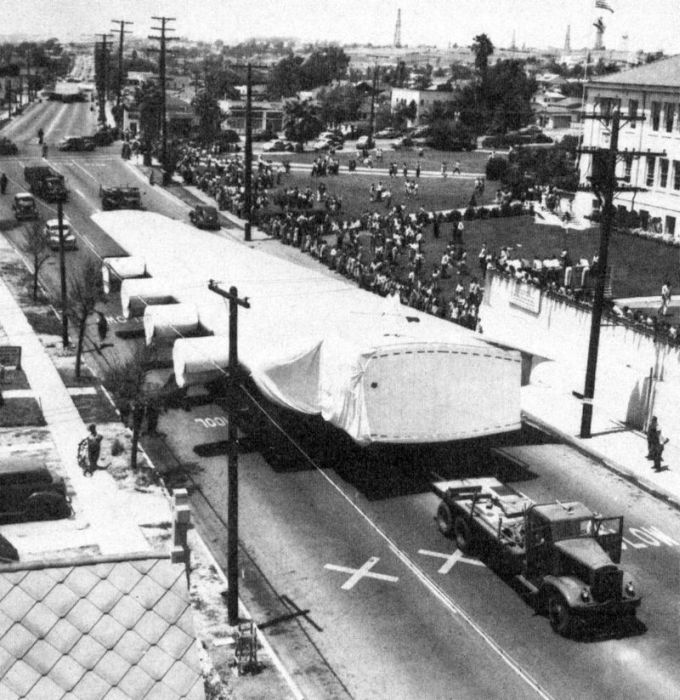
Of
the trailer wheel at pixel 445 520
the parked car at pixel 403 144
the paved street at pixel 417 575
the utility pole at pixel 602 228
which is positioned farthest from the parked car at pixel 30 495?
the parked car at pixel 403 144

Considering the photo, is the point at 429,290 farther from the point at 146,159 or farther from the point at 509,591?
the point at 146,159

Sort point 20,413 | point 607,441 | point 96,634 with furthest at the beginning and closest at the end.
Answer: point 20,413 → point 607,441 → point 96,634

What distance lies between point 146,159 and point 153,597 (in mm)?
81484

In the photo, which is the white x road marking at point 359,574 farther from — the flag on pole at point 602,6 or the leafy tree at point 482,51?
the leafy tree at point 482,51

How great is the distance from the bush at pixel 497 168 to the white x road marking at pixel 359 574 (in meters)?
65.1

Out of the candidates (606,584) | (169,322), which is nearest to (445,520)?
(606,584)

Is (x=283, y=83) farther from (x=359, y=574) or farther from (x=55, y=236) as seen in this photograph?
(x=359, y=574)

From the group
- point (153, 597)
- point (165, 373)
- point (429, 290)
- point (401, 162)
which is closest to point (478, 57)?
point (401, 162)

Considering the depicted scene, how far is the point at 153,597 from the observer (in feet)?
30.1

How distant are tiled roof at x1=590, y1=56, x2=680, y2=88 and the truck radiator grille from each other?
148 feet

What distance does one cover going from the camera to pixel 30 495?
25953 mm

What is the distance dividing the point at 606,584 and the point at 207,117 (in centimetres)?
9920

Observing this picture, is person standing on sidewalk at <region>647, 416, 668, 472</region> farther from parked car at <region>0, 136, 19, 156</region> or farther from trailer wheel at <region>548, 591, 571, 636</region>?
parked car at <region>0, 136, 19, 156</region>

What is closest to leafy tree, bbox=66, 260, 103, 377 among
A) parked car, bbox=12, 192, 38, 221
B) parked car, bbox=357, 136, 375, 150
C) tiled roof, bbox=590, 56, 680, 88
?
parked car, bbox=12, 192, 38, 221
